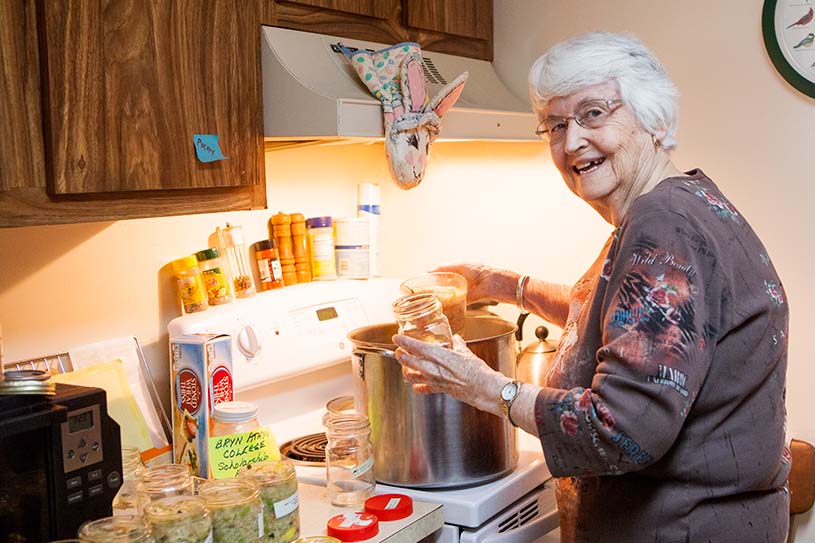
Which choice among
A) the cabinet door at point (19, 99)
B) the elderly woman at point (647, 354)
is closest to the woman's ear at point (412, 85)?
the elderly woman at point (647, 354)

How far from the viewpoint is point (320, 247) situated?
7.30ft

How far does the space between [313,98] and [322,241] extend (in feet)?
1.92

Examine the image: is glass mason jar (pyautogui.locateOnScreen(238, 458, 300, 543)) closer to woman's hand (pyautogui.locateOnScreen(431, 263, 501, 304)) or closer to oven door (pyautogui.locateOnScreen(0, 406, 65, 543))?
oven door (pyautogui.locateOnScreen(0, 406, 65, 543))

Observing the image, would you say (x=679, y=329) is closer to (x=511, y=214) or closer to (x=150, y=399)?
(x=150, y=399)

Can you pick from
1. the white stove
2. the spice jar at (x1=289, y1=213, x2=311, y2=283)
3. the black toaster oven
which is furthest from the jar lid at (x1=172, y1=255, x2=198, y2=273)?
the black toaster oven

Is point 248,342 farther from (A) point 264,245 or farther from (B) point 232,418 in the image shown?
(B) point 232,418

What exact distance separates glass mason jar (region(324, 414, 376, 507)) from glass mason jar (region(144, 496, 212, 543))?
0.43 metres

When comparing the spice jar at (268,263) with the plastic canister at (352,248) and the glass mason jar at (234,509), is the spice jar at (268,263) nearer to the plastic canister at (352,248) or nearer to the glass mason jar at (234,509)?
the plastic canister at (352,248)

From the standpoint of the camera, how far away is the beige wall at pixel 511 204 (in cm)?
173

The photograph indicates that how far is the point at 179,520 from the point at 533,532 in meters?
0.78

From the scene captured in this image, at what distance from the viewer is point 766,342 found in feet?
4.36

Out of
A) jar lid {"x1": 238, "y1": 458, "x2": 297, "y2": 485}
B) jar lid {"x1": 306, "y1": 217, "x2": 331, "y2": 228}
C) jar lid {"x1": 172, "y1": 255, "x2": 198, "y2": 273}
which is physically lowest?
jar lid {"x1": 238, "y1": 458, "x2": 297, "y2": 485}

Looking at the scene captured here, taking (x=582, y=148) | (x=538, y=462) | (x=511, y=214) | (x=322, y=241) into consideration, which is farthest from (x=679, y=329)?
(x=511, y=214)

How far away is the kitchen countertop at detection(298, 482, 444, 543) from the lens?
1.52m
